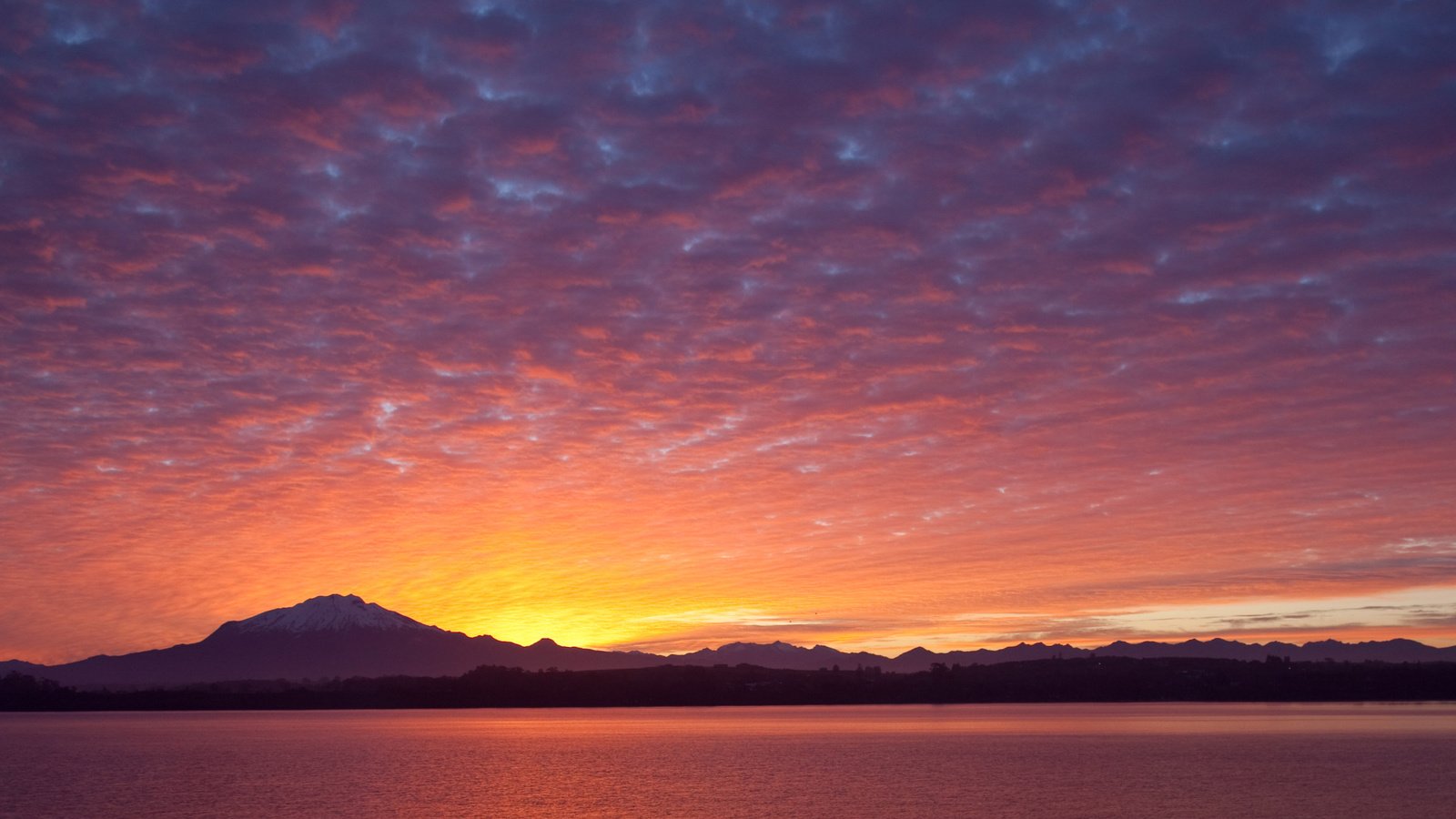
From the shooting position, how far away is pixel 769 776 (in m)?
91.9

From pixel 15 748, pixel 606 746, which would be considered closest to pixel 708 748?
pixel 606 746

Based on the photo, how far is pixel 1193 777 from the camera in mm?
86375

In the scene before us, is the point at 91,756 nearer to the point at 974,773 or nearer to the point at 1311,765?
the point at 974,773

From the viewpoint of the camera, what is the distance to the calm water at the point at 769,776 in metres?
69.1

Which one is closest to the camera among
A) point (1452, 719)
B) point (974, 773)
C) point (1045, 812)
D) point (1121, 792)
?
point (1045, 812)

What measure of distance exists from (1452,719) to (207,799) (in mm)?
195978

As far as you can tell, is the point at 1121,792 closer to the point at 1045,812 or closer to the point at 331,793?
the point at 1045,812

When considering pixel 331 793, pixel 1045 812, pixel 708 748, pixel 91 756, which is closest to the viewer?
pixel 1045 812

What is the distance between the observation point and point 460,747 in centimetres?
15000

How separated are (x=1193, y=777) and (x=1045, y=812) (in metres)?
28.9

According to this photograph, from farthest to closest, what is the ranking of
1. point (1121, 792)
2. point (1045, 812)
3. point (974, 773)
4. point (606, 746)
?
point (606, 746) < point (974, 773) < point (1121, 792) < point (1045, 812)

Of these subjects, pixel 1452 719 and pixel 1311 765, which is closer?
pixel 1311 765

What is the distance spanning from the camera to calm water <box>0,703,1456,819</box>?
227 ft

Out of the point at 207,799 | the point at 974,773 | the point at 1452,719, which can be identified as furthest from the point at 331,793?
the point at 1452,719
